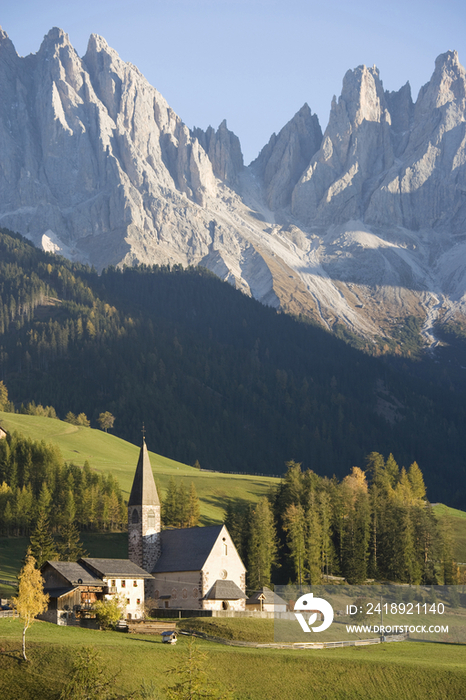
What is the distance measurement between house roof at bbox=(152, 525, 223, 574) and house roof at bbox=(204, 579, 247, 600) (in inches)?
109

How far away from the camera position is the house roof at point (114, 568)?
85688mm

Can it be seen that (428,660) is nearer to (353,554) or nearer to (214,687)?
(214,687)

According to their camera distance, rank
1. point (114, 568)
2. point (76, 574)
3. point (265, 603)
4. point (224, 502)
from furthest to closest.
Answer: point (224, 502) → point (265, 603) → point (114, 568) → point (76, 574)

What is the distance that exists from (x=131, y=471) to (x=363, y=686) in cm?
11688

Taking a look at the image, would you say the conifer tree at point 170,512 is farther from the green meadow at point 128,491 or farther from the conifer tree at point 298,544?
the conifer tree at point 298,544

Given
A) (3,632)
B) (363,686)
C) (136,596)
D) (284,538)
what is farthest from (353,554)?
(3,632)

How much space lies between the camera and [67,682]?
55875mm

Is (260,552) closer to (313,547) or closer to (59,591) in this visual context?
(313,547)

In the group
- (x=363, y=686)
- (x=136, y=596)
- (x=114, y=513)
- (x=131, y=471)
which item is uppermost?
(x=131, y=471)

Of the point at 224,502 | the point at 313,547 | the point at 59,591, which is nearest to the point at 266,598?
the point at 313,547

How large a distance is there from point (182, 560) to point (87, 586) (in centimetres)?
1456

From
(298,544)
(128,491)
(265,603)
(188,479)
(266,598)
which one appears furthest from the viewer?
(188,479)

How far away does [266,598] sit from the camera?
9325 cm

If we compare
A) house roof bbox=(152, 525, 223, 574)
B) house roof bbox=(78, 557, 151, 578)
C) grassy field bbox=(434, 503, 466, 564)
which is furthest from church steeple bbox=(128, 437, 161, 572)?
grassy field bbox=(434, 503, 466, 564)
